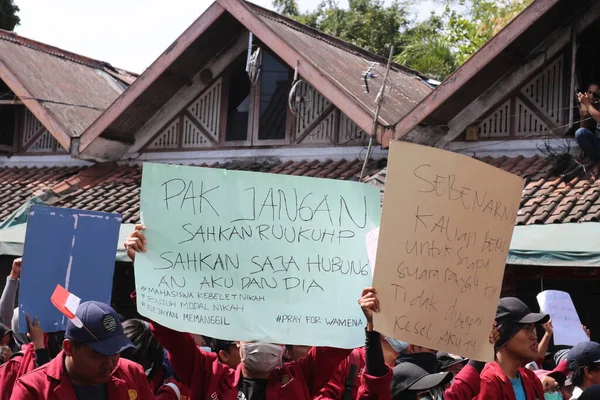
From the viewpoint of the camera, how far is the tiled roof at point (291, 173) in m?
9.78

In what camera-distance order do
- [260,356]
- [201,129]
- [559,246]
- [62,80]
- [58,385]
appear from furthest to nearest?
[62,80]
[201,129]
[559,246]
[260,356]
[58,385]

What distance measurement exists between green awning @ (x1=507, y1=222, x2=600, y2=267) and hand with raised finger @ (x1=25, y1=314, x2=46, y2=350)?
4.91 meters

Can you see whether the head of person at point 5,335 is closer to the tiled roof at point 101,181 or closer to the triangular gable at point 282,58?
the tiled roof at point 101,181

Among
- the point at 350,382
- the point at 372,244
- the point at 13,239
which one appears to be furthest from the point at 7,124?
the point at 372,244

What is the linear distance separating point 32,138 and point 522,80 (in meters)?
7.95

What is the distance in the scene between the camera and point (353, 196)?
15.7 ft

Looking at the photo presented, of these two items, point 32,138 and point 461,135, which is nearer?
point 461,135

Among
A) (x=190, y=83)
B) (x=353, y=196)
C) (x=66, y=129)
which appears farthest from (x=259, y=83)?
(x=353, y=196)

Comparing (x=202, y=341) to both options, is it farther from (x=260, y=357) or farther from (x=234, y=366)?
(x=260, y=357)

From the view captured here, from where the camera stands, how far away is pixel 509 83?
37.6 feet

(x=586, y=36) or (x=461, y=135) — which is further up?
(x=586, y=36)

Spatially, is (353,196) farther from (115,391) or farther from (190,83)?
(190,83)

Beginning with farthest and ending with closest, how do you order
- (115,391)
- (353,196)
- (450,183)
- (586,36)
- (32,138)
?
1. (32,138)
2. (586,36)
3. (353,196)
4. (450,183)
5. (115,391)

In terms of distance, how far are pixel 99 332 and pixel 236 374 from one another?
1.08 meters
